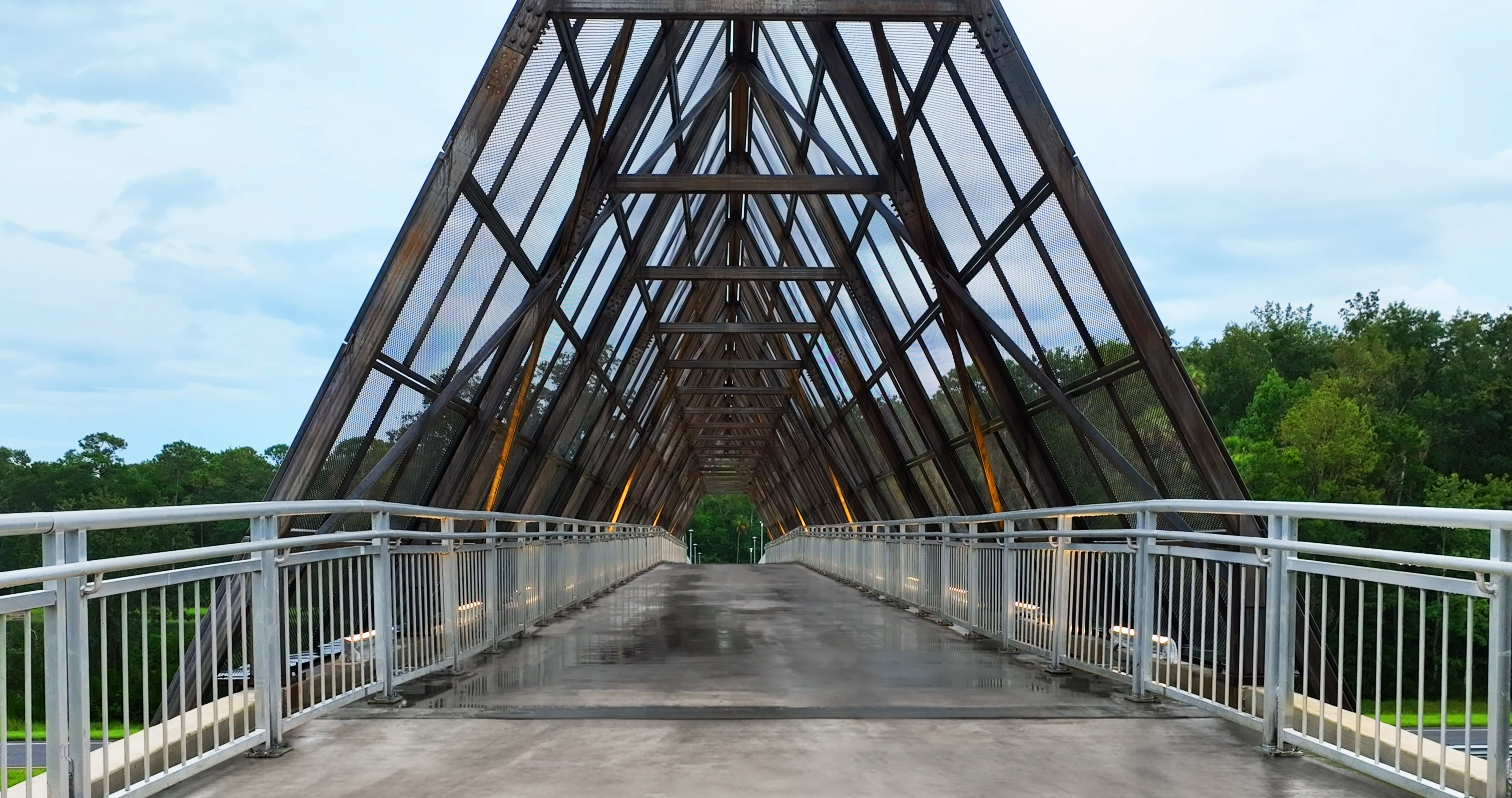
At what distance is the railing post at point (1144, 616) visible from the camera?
6770 millimetres

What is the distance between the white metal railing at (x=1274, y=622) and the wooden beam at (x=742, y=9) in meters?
4.62

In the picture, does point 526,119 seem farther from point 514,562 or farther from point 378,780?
point 378,780

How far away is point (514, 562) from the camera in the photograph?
1053cm

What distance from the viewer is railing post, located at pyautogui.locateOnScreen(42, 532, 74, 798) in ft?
12.9

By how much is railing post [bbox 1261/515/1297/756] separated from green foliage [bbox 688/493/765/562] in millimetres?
122113

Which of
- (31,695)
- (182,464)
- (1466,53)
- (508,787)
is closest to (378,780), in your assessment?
(508,787)

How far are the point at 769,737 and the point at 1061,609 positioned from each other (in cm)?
326

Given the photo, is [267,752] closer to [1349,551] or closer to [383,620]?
[383,620]

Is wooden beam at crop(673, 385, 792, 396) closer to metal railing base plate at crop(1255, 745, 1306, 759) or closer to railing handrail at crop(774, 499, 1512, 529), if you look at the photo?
railing handrail at crop(774, 499, 1512, 529)

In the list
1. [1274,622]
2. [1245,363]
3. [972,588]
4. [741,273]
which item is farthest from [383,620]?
[1245,363]

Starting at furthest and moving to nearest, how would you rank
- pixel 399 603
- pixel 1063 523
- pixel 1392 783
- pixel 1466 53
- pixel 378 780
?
pixel 1466 53
pixel 1063 523
pixel 399 603
pixel 378 780
pixel 1392 783

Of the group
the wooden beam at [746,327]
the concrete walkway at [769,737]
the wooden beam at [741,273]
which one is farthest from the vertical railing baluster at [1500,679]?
the wooden beam at [746,327]

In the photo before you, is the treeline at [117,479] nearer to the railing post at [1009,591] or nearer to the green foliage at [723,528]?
the railing post at [1009,591]

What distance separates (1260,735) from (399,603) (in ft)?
16.3
